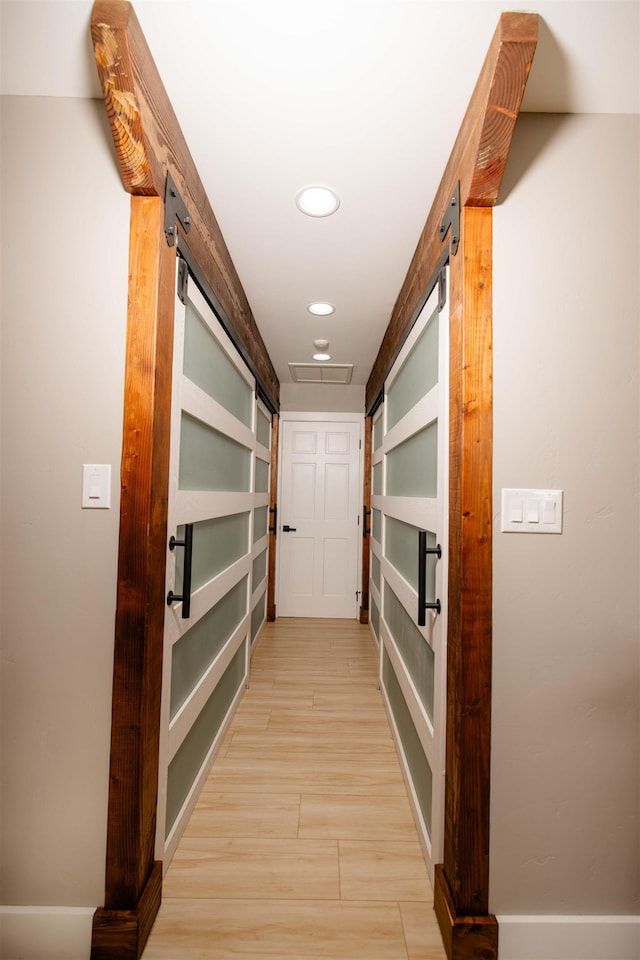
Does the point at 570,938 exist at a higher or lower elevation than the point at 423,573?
lower

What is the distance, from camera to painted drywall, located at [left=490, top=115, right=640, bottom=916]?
1162 mm

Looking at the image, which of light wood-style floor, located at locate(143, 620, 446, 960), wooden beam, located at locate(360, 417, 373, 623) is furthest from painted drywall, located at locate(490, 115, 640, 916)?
wooden beam, located at locate(360, 417, 373, 623)

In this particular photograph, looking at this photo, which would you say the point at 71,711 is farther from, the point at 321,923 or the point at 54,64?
the point at 54,64

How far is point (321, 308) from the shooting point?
8.46ft

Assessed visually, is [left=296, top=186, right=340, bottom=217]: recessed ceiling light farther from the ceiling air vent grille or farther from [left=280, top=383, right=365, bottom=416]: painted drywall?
[left=280, top=383, right=365, bottom=416]: painted drywall

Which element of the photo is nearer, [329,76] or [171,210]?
[329,76]

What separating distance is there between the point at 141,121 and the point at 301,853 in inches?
87.2

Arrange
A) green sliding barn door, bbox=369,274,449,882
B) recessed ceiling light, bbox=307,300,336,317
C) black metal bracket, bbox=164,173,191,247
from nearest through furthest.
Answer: black metal bracket, bbox=164,173,191,247, green sliding barn door, bbox=369,274,449,882, recessed ceiling light, bbox=307,300,336,317

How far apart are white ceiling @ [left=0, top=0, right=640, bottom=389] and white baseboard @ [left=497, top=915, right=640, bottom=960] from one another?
2.15 meters

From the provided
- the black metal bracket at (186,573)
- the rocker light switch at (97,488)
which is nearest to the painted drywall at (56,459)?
the rocker light switch at (97,488)

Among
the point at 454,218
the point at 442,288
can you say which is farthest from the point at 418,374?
→ the point at 454,218

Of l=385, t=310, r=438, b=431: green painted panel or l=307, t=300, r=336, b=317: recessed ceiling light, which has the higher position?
l=307, t=300, r=336, b=317: recessed ceiling light

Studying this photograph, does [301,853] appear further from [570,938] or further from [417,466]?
[417,466]

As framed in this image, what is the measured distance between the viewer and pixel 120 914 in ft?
3.70
